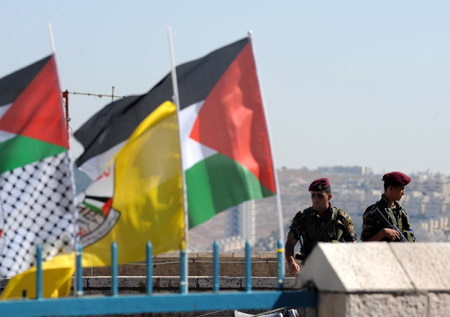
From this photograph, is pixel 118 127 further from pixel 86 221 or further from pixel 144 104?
pixel 86 221

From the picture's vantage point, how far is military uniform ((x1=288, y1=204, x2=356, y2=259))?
1107 cm

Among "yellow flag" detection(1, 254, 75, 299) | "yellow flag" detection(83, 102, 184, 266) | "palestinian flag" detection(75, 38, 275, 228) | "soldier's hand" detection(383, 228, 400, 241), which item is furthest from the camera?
"soldier's hand" detection(383, 228, 400, 241)

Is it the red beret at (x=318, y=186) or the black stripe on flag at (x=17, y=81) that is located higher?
the black stripe on flag at (x=17, y=81)

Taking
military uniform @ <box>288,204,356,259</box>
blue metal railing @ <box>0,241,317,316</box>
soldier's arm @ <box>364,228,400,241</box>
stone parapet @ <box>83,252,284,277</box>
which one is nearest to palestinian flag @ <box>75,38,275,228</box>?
blue metal railing @ <box>0,241,317,316</box>

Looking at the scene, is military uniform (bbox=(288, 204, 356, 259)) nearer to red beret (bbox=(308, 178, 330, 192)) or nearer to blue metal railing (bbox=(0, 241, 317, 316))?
red beret (bbox=(308, 178, 330, 192))

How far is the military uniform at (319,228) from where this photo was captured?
1107 cm

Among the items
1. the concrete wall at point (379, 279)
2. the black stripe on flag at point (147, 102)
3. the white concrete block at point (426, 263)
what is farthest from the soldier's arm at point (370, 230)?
the black stripe on flag at point (147, 102)

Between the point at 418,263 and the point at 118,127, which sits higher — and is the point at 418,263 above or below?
below

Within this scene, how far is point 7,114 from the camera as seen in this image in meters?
8.06

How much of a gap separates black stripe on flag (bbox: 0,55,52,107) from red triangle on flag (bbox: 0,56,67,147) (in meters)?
0.03

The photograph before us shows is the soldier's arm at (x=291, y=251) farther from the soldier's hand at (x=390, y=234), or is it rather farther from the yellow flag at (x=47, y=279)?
the yellow flag at (x=47, y=279)

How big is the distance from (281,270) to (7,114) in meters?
2.51

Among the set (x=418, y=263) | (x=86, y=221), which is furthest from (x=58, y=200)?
(x=418, y=263)

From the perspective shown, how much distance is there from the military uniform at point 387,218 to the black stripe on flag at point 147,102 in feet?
8.83
